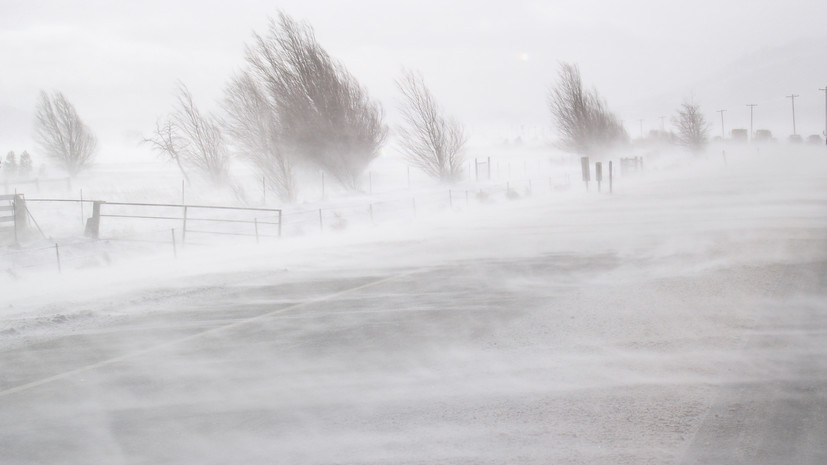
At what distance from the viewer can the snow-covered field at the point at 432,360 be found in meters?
4.91

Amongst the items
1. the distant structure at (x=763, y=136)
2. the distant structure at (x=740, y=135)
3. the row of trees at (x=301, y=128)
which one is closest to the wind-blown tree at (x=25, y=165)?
the row of trees at (x=301, y=128)

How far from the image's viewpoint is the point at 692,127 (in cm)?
9012

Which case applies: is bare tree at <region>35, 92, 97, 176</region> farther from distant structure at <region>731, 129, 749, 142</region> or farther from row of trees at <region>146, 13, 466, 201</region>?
distant structure at <region>731, 129, 749, 142</region>

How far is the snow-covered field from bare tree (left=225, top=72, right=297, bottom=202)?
22253 millimetres

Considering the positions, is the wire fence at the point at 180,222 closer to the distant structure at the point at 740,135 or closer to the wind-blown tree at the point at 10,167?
the wind-blown tree at the point at 10,167

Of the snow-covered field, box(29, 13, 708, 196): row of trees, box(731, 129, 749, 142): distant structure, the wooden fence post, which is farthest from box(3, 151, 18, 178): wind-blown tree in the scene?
box(731, 129, 749, 142): distant structure

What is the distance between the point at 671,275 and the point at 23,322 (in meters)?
9.20

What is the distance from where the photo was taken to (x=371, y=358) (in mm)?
7168

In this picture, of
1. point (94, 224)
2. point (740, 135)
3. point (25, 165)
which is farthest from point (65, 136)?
point (740, 135)

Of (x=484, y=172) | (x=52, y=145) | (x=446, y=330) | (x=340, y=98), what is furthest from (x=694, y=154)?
(x=446, y=330)

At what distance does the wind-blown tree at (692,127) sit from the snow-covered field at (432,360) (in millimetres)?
79606

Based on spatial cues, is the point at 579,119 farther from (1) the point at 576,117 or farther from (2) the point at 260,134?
(2) the point at 260,134

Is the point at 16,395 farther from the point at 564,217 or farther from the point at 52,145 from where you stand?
the point at 52,145

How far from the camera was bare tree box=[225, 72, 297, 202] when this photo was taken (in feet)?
123
